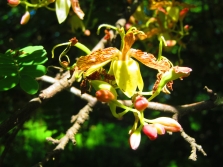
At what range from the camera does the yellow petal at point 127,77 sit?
101 cm

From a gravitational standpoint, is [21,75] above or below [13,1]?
below

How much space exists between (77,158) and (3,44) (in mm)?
1201

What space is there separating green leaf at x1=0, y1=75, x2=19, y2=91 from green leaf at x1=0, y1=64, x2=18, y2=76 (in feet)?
0.04

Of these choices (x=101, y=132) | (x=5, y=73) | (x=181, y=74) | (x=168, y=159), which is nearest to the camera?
(x=181, y=74)

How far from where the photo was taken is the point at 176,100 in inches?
81.5

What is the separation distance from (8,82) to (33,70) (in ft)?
0.26

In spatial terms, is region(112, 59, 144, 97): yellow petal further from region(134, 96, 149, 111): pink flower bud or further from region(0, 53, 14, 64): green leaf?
region(0, 53, 14, 64): green leaf

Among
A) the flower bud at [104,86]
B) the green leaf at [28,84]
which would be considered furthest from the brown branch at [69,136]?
the flower bud at [104,86]

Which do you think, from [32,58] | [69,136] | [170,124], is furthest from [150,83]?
[170,124]

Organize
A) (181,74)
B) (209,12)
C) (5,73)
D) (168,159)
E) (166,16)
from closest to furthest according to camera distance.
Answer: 1. (181,74)
2. (5,73)
3. (166,16)
4. (168,159)
5. (209,12)

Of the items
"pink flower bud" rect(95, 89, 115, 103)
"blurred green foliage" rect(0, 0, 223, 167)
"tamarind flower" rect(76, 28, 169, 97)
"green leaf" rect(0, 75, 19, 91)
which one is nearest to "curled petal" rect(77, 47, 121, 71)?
"tamarind flower" rect(76, 28, 169, 97)

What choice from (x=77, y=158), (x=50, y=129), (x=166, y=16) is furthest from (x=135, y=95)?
(x=77, y=158)

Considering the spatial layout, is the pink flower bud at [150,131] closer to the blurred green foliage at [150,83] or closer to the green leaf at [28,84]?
the green leaf at [28,84]

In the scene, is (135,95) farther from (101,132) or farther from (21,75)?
(101,132)
